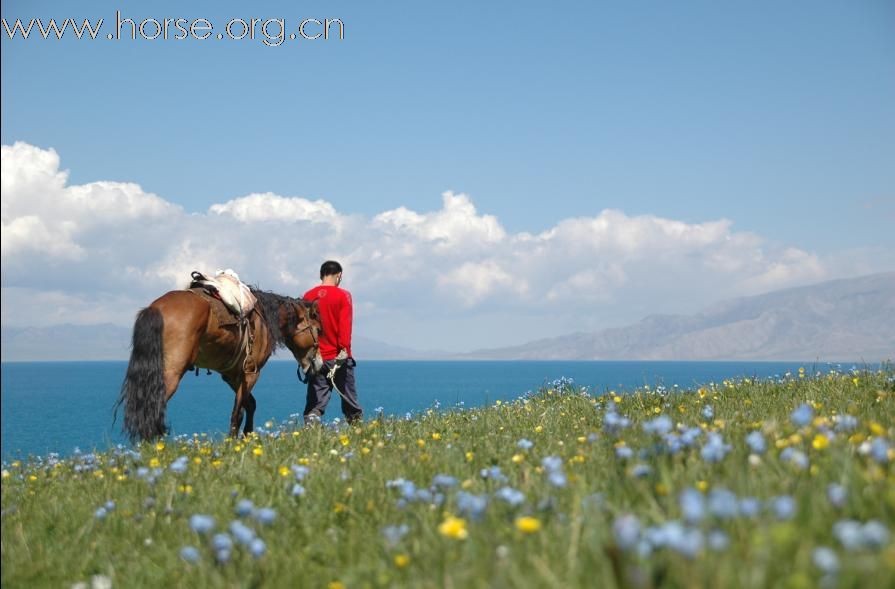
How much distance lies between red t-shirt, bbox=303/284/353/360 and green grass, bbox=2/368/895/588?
5.44 m

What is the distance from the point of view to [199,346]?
486 inches

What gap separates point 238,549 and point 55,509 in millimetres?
3142

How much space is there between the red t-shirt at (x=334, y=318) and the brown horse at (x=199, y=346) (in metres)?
0.29

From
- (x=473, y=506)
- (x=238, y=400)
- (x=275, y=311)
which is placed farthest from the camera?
(x=275, y=311)

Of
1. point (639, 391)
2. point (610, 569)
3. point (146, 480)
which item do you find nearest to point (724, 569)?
point (610, 569)

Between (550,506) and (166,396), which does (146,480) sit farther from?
(166,396)

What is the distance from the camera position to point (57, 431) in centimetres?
9481

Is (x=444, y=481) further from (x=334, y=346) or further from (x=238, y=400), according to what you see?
(x=334, y=346)

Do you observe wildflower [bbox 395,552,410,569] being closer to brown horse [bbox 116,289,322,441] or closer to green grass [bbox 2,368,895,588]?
green grass [bbox 2,368,895,588]

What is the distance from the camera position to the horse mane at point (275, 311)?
13.9 m

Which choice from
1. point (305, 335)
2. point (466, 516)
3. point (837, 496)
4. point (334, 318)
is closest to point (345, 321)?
point (334, 318)

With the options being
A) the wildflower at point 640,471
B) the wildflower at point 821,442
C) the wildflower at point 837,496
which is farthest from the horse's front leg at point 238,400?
the wildflower at point 837,496

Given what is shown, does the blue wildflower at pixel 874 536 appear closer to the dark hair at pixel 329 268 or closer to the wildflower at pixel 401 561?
the wildflower at pixel 401 561

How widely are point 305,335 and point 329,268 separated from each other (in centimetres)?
145
